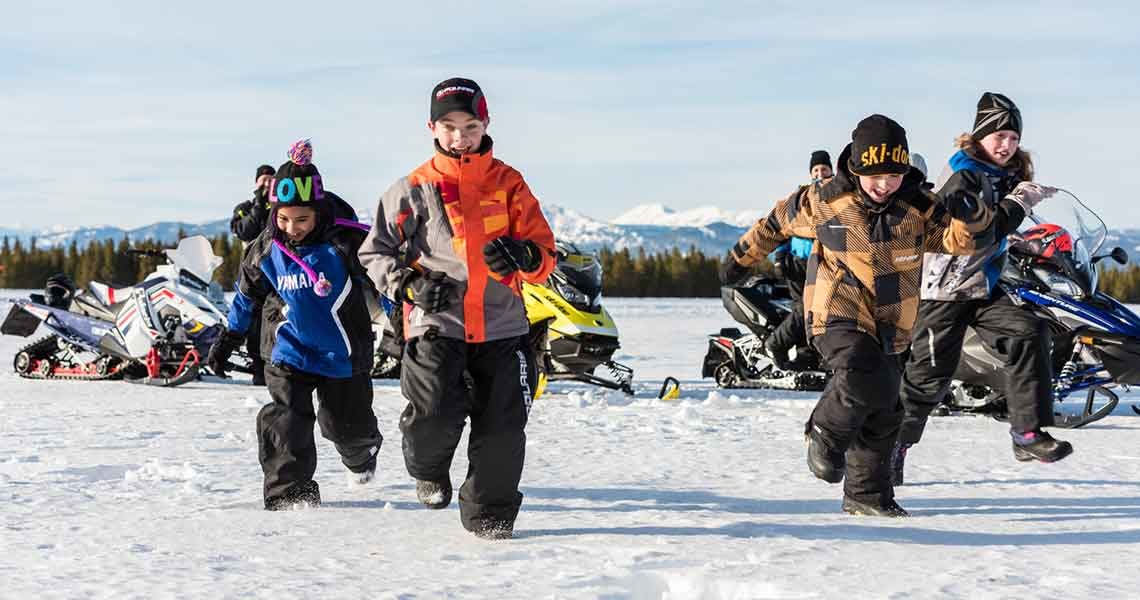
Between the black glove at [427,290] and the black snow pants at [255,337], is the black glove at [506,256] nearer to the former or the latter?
the black glove at [427,290]

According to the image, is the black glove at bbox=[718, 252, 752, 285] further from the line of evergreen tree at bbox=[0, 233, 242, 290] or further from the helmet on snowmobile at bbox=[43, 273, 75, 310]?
the line of evergreen tree at bbox=[0, 233, 242, 290]

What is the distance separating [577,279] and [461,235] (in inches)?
220

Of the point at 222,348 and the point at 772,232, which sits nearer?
the point at 772,232

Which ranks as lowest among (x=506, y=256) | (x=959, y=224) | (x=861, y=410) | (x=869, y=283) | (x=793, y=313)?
(x=793, y=313)

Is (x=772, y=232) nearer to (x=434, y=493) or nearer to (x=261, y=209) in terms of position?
(x=434, y=493)

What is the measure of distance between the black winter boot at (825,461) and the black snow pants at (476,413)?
4.13ft

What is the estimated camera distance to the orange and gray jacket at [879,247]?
4586mm

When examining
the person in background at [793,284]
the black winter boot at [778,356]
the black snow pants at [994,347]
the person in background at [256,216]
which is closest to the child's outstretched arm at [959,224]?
the black snow pants at [994,347]

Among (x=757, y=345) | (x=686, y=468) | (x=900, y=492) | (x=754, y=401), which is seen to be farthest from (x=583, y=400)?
(x=900, y=492)

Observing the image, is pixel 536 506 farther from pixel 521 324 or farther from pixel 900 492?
pixel 900 492

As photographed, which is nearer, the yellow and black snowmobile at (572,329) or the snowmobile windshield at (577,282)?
the yellow and black snowmobile at (572,329)

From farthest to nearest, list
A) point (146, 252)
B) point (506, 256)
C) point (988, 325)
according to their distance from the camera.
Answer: point (146, 252)
point (988, 325)
point (506, 256)

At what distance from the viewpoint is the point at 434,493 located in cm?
462

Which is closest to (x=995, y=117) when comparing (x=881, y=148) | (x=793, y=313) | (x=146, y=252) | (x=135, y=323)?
(x=881, y=148)
